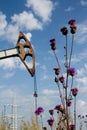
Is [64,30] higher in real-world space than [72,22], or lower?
lower

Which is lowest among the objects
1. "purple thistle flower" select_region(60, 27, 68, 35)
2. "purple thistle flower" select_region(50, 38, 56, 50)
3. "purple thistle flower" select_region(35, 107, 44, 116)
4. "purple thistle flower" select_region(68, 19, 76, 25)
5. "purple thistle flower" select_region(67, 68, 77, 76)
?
"purple thistle flower" select_region(35, 107, 44, 116)

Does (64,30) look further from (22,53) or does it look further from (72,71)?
(22,53)

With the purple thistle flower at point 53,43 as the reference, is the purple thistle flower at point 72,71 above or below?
below

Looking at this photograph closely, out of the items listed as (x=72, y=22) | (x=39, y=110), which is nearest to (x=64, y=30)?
(x=72, y=22)

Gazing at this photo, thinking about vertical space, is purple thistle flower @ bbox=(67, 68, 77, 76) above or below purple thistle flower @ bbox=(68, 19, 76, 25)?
below

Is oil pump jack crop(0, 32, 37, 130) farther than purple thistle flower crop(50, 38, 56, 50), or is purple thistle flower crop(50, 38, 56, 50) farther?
oil pump jack crop(0, 32, 37, 130)

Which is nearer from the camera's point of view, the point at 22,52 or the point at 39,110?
the point at 39,110

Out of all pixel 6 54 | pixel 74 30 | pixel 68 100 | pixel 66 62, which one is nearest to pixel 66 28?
pixel 74 30

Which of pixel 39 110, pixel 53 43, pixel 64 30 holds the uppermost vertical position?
pixel 64 30

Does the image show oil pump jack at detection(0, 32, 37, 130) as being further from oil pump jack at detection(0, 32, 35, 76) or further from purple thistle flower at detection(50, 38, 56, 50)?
purple thistle flower at detection(50, 38, 56, 50)

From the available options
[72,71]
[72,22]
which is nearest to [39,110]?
[72,71]

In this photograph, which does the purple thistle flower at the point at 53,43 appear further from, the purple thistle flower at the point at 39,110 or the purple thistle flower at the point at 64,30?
the purple thistle flower at the point at 39,110

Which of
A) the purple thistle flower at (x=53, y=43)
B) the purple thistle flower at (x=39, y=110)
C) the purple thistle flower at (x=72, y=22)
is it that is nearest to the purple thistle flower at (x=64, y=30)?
the purple thistle flower at (x=72, y=22)

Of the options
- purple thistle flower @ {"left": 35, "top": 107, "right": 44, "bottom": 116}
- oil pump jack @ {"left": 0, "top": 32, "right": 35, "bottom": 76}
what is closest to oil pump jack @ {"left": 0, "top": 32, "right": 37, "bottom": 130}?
oil pump jack @ {"left": 0, "top": 32, "right": 35, "bottom": 76}
